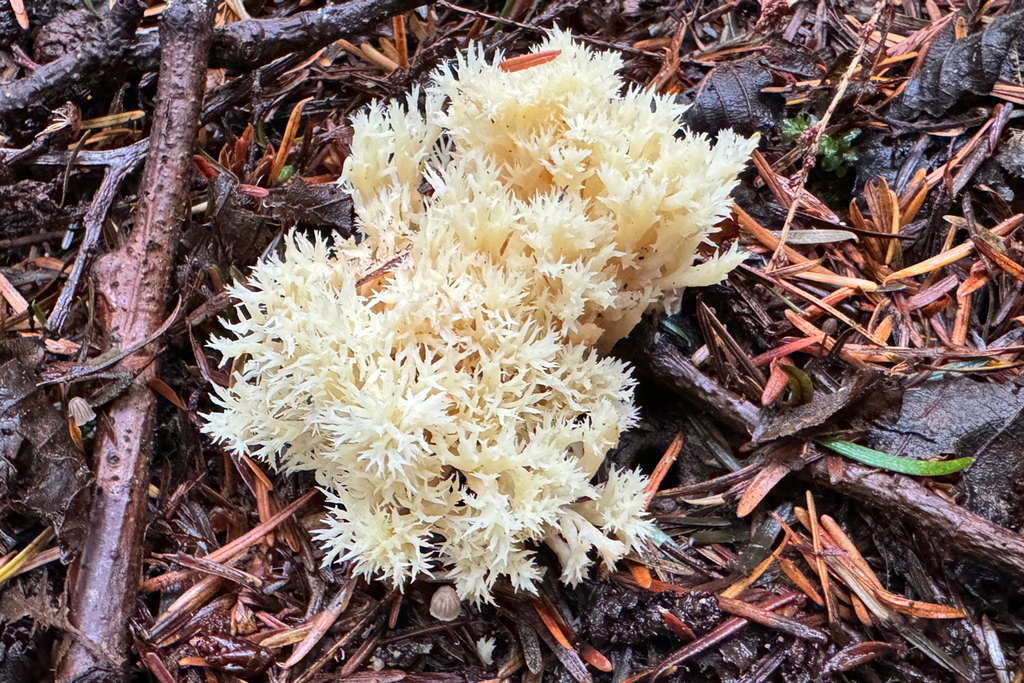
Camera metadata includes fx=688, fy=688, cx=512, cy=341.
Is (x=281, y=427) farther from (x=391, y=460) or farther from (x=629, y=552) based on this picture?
(x=629, y=552)

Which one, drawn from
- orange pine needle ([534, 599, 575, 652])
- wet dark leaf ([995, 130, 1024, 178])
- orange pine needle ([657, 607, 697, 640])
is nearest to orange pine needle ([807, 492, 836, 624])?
orange pine needle ([657, 607, 697, 640])

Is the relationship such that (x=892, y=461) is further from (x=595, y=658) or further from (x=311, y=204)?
(x=311, y=204)

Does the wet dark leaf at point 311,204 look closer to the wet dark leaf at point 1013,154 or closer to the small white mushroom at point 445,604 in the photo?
the small white mushroom at point 445,604

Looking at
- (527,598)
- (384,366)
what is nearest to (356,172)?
(384,366)

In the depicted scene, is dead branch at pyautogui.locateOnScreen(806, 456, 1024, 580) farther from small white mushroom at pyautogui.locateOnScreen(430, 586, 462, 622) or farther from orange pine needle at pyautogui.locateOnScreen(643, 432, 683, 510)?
small white mushroom at pyautogui.locateOnScreen(430, 586, 462, 622)

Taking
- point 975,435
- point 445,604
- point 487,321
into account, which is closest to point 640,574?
point 445,604
